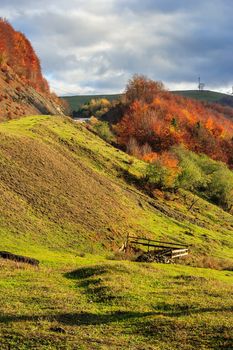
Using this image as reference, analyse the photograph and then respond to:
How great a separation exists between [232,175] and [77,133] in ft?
108

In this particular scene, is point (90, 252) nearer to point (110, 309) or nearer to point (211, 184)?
point (110, 309)

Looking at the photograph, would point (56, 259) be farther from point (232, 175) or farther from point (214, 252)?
point (232, 175)

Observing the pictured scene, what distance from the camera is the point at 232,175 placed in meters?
94.2

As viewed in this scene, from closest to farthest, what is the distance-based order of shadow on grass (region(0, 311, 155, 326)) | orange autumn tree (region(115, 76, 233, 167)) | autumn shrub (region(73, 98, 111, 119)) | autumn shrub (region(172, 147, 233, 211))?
shadow on grass (region(0, 311, 155, 326)) < autumn shrub (region(172, 147, 233, 211)) < orange autumn tree (region(115, 76, 233, 167)) < autumn shrub (region(73, 98, 111, 119))

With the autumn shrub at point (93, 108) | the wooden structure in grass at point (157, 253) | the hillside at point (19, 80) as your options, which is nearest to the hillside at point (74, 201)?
the wooden structure in grass at point (157, 253)

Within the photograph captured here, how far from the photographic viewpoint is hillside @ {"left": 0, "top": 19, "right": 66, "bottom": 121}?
297 ft

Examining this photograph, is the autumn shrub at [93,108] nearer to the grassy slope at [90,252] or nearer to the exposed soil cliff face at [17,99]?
the exposed soil cliff face at [17,99]

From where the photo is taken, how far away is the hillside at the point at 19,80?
297 ft

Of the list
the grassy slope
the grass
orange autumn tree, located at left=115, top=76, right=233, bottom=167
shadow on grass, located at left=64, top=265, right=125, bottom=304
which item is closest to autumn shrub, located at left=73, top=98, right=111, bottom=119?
orange autumn tree, located at left=115, top=76, right=233, bottom=167

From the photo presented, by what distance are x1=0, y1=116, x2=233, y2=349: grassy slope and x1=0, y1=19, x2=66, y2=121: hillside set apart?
8706mm

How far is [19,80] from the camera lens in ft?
340

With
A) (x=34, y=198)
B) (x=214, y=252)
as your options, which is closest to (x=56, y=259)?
(x=34, y=198)

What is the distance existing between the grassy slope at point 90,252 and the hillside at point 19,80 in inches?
343

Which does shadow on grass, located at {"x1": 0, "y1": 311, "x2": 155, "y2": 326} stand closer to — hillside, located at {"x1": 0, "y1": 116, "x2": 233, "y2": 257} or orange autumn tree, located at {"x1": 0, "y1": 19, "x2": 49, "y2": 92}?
hillside, located at {"x1": 0, "y1": 116, "x2": 233, "y2": 257}
